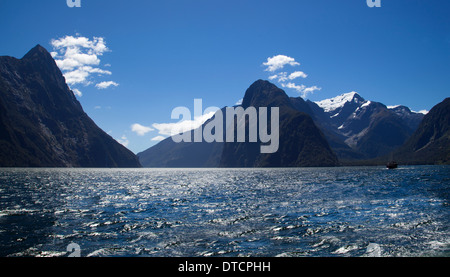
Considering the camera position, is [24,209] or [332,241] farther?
[24,209]

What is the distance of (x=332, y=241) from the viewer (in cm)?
2475

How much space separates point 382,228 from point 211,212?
66.8 feet
